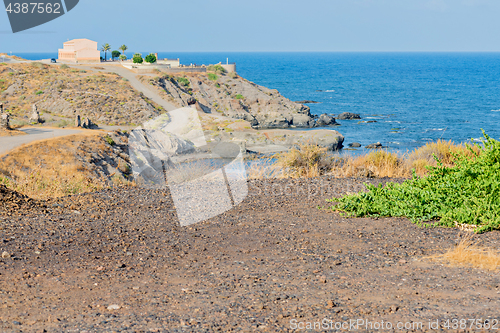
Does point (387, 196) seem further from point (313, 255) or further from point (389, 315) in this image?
point (389, 315)

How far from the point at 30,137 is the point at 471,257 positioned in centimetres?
2243

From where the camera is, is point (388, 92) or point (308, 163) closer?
point (308, 163)

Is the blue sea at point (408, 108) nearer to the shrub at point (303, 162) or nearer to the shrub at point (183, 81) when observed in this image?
the shrub at point (183, 81)

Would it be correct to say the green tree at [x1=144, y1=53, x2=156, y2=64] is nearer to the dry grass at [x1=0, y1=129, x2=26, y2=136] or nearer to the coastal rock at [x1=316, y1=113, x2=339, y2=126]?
the coastal rock at [x1=316, y1=113, x2=339, y2=126]

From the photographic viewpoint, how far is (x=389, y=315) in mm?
3650

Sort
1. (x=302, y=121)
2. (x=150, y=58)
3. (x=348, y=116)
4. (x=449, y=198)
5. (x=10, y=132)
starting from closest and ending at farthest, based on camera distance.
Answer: (x=449, y=198), (x=10, y=132), (x=302, y=121), (x=348, y=116), (x=150, y=58)

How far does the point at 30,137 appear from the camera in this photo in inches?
879

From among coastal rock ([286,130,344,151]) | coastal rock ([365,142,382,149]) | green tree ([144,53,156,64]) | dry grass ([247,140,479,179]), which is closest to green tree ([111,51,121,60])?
green tree ([144,53,156,64])

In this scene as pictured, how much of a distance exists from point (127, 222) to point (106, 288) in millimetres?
2679

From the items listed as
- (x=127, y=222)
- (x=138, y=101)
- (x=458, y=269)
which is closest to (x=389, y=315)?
(x=458, y=269)

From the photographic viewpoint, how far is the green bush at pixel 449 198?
613 centimetres

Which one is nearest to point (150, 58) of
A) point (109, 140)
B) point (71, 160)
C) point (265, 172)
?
point (109, 140)

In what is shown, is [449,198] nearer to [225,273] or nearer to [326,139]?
[225,273]

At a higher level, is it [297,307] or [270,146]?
[297,307]
